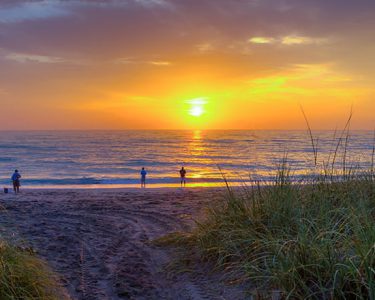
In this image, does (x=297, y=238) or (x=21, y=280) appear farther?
(x=21, y=280)

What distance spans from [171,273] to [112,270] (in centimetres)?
97

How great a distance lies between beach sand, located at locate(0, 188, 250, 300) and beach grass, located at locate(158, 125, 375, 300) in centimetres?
37

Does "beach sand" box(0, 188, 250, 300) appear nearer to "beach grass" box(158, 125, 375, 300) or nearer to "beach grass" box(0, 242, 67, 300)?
"beach grass" box(158, 125, 375, 300)

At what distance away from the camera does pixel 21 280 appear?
3.91 m

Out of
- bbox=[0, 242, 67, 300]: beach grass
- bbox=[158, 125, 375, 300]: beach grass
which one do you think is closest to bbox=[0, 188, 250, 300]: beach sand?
bbox=[158, 125, 375, 300]: beach grass

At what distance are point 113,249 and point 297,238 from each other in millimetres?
4192

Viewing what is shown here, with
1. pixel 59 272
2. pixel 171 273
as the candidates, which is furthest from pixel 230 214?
pixel 59 272

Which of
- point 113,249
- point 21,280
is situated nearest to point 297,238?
point 21,280

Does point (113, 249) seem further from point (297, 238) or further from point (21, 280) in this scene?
point (297, 238)

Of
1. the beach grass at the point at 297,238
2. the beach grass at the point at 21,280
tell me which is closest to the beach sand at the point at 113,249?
the beach grass at the point at 297,238

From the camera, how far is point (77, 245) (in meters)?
7.29

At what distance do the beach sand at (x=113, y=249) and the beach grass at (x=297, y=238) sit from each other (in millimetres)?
371

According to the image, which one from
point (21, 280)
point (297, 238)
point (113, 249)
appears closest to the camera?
point (297, 238)

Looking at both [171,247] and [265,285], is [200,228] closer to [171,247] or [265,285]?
[171,247]
